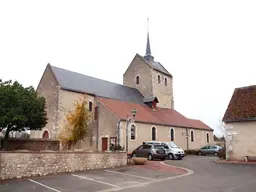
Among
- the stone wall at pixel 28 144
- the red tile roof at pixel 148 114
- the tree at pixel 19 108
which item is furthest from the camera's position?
the red tile roof at pixel 148 114

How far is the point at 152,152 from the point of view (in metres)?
21.5

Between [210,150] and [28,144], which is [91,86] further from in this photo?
[210,150]

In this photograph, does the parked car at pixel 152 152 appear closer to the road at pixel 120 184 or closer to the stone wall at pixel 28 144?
the stone wall at pixel 28 144

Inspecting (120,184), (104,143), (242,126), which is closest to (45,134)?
(104,143)

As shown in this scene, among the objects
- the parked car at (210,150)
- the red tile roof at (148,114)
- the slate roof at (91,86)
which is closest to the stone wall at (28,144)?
the red tile roof at (148,114)

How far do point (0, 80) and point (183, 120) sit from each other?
76.7ft

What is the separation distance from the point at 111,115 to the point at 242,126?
1146 centimetres

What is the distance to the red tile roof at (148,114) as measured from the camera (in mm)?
26633

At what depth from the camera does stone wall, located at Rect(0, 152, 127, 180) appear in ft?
40.4

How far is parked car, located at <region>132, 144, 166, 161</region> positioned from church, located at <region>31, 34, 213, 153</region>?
1570 millimetres

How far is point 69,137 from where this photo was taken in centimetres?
2392

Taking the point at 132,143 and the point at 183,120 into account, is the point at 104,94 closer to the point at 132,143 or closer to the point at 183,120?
the point at 132,143

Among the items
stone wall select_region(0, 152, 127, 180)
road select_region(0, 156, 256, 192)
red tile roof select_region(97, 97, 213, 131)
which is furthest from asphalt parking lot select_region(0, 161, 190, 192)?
red tile roof select_region(97, 97, 213, 131)

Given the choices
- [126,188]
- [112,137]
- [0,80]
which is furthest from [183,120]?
[126,188]
